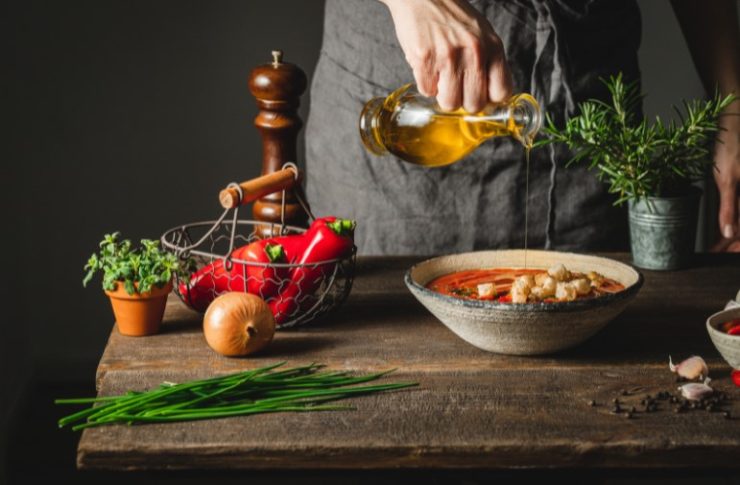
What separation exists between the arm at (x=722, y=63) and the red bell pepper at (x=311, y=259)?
84cm

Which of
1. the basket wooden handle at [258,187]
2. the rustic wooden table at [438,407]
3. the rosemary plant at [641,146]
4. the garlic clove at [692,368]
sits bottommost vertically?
the rustic wooden table at [438,407]

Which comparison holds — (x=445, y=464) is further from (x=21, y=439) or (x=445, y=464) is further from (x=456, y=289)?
(x=21, y=439)

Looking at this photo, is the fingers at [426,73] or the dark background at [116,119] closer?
the fingers at [426,73]

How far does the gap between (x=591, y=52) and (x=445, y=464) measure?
118 cm

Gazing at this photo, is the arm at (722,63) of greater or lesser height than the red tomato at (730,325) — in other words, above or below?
above

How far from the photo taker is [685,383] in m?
1.11

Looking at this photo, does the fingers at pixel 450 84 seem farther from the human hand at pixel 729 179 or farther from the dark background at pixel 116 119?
the dark background at pixel 116 119

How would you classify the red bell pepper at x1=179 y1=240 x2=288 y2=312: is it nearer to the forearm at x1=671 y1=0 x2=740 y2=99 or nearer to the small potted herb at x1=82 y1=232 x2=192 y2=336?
the small potted herb at x1=82 y1=232 x2=192 y2=336

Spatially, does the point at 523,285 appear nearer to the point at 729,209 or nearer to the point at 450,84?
the point at 450,84

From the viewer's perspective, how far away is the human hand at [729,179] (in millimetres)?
1764

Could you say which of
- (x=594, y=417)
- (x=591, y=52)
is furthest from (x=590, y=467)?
(x=591, y=52)

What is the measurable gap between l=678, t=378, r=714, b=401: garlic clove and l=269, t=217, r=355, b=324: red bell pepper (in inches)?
19.1

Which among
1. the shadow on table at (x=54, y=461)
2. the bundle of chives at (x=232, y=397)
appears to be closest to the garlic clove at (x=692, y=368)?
the bundle of chives at (x=232, y=397)

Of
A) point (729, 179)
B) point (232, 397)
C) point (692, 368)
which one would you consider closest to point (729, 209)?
point (729, 179)
